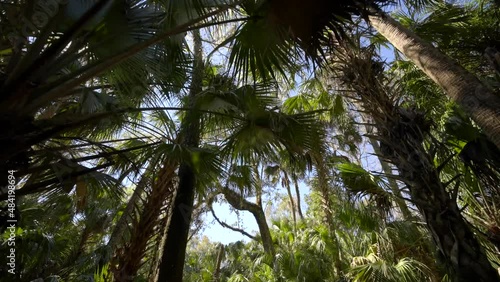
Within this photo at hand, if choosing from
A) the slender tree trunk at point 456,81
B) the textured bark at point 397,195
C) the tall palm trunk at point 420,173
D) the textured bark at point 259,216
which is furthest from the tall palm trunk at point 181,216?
the textured bark at point 259,216

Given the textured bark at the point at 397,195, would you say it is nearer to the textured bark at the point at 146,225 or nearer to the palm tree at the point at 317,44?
the palm tree at the point at 317,44

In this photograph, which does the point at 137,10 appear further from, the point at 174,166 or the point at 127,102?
the point at 174,166

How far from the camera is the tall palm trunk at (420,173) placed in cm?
224

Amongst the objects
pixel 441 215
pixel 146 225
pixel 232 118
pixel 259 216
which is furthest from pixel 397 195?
pixel 259 216

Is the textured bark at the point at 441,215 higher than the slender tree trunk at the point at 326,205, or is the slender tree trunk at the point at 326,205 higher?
the slender tree trunk at the point at 326,205

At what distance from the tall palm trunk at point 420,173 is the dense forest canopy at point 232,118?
0.01 meters

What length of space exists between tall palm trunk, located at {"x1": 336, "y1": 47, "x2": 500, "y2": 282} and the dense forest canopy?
1 centimetres

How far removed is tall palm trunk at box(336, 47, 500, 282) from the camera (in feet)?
7.34

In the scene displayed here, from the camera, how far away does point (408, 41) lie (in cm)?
366

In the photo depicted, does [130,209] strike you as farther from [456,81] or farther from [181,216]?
[456,81]

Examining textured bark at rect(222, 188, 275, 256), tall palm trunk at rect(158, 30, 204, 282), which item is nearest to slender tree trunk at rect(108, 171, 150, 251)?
tall palm trunk at rect(158, 30, 204, 282)

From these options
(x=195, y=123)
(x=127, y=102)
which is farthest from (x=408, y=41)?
(x=127, y=102)

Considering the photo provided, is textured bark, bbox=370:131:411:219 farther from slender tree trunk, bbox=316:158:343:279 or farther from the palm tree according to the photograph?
slender tree trunk, bbox=316:158:343:279

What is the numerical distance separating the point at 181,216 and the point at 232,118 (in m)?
1.27
